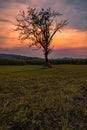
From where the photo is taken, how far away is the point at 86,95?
1217 cm

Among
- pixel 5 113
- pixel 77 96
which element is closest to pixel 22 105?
pixel 5 113

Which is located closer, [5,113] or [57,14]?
[5,113]

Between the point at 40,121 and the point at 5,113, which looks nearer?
the point at 40,121

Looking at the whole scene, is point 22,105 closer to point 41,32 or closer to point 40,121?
point 40,121

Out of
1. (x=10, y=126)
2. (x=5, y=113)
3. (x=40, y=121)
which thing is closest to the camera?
(x=10, y=126)

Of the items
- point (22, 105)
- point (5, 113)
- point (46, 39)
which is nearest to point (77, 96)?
point (22, 105)

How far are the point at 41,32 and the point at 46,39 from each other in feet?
6.76

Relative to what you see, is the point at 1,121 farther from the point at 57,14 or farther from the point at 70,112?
the point at 57,14

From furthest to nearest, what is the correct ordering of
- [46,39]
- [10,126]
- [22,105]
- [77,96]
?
[46,39], [77,96], [22,105], [10,126]

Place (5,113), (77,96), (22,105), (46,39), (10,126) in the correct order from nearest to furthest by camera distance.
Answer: (10,126) < (5,113) < (22,105) < (77,96) < (46,39)

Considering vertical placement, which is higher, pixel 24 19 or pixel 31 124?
pixel 24 19

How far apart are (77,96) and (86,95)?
1.71ft

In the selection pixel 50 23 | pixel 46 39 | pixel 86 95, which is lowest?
pixel 86 95

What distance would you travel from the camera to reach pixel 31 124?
719 centimetres
